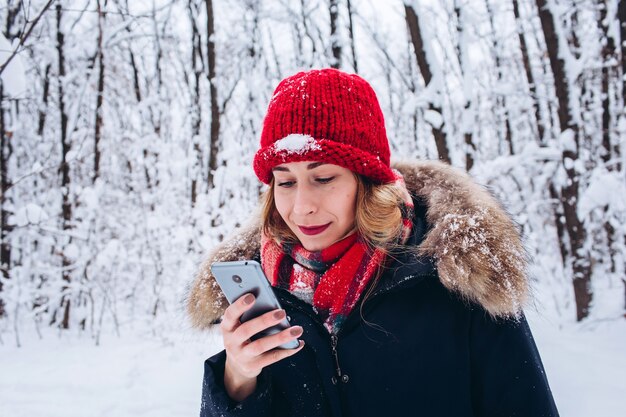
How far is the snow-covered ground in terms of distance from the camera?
153 inches

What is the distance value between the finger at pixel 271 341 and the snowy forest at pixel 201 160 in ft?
2.51

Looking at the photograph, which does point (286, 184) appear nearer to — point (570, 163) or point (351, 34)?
point (570, 163)

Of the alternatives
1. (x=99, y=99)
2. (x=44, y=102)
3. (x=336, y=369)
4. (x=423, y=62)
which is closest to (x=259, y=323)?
(x=336, y=369)

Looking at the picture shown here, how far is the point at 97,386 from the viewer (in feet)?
15.2

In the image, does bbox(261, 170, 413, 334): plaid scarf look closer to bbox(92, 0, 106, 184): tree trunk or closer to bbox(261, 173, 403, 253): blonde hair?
bbox(261, 173, 403, 253): blonde hair

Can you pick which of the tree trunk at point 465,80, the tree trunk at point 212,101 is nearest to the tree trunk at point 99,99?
the tree trunk at point 212,101

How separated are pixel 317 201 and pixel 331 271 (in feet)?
0.83

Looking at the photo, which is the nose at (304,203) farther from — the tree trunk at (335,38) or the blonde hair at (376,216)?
the tree trunk at (335,38)

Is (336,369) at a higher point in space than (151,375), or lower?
higher

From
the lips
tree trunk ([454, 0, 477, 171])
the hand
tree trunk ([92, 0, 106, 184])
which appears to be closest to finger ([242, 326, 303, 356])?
the hand

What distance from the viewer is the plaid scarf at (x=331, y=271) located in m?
1.42

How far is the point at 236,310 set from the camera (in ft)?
3.72

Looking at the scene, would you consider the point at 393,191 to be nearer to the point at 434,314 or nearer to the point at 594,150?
the point at 434,314

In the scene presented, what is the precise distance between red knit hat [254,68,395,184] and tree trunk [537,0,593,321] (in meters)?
4.74
